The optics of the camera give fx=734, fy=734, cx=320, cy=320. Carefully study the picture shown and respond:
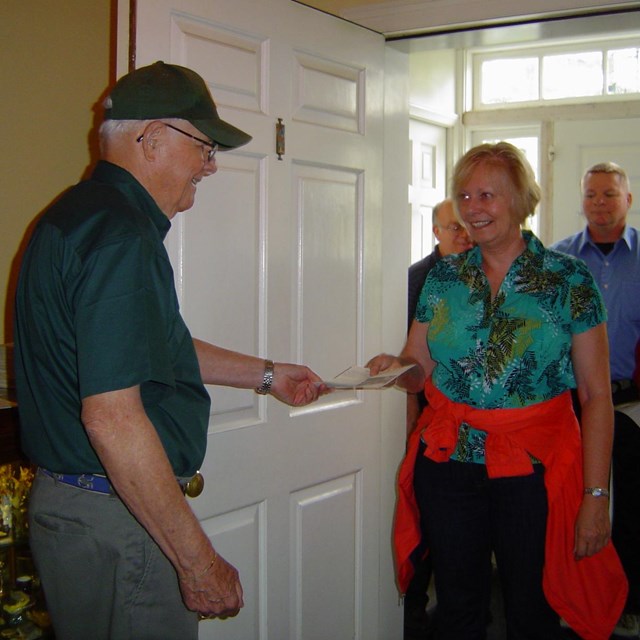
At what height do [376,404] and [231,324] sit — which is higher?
[231,324]

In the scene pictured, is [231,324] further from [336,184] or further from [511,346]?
[511,346]

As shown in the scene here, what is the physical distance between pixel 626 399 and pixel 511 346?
52.5 inches

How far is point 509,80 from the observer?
178 inches

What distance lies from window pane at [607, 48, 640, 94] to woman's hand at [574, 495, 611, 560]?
322 centimetres

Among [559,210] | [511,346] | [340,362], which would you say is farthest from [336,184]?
[559,210]

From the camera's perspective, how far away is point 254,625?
1.90 metres

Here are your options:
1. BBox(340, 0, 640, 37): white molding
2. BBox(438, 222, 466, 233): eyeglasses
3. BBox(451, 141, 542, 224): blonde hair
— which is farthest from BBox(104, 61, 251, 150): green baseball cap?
BBox(438, 222, 466, 233): eyeglasses

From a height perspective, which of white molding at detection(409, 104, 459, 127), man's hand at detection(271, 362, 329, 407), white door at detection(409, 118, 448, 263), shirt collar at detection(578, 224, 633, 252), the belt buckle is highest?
white molding at detection(409, 104, 459, 127)

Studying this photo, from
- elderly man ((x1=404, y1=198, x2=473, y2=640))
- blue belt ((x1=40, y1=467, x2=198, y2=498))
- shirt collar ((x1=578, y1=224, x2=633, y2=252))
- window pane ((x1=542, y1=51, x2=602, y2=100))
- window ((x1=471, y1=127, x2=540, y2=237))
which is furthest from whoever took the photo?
window ((x1=471, y1=127, x2=540, y2=237))

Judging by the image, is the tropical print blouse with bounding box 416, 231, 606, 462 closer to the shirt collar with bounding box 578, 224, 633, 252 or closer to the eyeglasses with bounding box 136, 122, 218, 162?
the eyeglasses with bounding box 136, 122, 218, 162

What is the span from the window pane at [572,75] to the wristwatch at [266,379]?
3368 millimetres

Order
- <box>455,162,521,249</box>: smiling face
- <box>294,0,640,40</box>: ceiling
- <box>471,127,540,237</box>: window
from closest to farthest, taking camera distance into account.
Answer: <box>455,162,521,249</box>: smiling face, <box>294,0,640,40</box>: ceiling, <box>471,127,540,237</box>: window

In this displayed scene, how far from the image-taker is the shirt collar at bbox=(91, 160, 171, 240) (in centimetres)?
119

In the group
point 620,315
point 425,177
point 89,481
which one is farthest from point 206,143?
point 425,177
